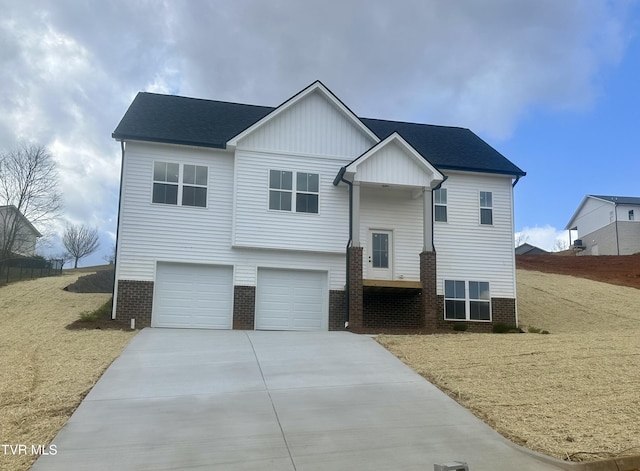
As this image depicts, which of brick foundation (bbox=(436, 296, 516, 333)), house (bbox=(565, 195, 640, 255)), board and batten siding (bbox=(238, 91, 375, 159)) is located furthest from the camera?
house (bbox=(565, 195, 640, 255))

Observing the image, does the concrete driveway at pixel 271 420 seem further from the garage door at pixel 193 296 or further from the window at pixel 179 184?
the window at pixel 179 184

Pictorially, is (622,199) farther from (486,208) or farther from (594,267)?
(486,208)

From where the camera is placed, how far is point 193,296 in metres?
16.6

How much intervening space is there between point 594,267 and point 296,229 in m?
24.6

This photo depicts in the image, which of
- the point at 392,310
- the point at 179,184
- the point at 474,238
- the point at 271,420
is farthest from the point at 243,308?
the point at 271,420

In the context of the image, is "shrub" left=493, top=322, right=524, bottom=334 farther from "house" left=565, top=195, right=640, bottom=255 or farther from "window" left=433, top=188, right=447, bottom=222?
"house" left=565, top=195, right=640, bottom=255

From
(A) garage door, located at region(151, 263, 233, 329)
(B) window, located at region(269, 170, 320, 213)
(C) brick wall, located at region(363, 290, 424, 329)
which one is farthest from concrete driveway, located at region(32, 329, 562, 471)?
(B) window, located at region(269, 170, 320, 213)

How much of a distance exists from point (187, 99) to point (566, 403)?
16932 millimetres

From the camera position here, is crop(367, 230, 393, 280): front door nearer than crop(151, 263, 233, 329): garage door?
No

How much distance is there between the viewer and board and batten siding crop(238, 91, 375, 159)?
1744 cm

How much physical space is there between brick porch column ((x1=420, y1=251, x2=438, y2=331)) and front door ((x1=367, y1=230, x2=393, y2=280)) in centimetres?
140

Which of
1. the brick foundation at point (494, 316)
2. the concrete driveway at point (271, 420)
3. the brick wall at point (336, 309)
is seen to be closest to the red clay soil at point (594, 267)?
the brick foundation at point (494, 316)

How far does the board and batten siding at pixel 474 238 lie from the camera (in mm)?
18656

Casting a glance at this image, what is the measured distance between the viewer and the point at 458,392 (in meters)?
8.51
